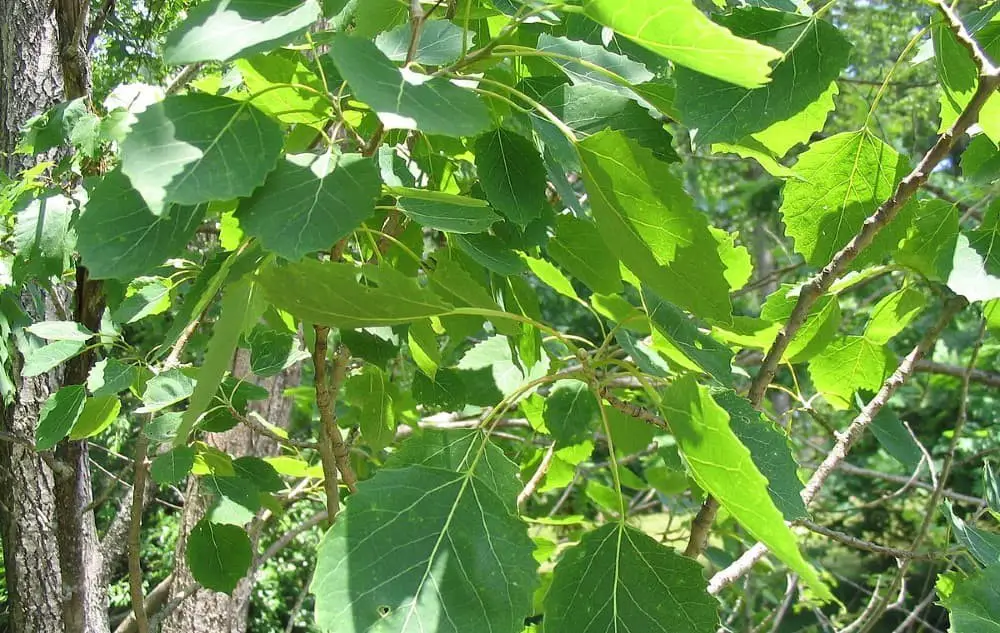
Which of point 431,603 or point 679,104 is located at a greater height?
point 679,104

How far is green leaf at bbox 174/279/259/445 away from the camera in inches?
24.5

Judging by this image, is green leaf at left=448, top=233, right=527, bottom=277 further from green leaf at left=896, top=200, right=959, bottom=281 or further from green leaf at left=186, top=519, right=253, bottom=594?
green leaf at left=186, top=519, right=253, bottom=594

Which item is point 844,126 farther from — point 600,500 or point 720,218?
point 600,500

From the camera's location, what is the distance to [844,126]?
564 cm

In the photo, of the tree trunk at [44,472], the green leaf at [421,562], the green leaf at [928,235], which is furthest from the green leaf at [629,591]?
the tree trunk at [44,472]

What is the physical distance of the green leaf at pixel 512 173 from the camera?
0.75 m

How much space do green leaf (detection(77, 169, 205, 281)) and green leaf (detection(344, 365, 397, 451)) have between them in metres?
0.49

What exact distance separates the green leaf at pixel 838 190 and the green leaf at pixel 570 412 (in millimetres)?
330

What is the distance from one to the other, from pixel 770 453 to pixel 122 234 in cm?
54

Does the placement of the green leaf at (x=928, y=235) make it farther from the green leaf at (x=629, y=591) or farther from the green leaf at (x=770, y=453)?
the green leaf at (x=629, y=591)

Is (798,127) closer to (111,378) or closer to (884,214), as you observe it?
(884,214)

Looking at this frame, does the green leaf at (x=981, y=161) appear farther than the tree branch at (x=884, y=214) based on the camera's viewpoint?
Yes

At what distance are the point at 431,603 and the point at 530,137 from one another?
1.35ft

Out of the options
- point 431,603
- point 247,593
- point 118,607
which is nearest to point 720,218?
point 118,607
